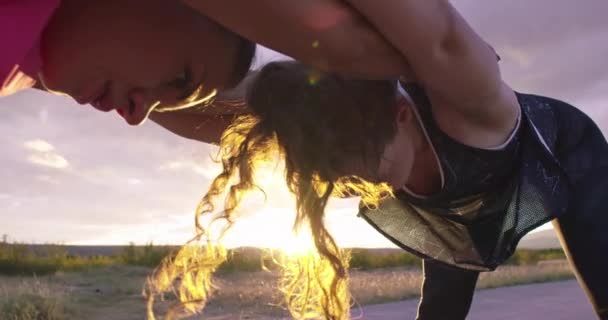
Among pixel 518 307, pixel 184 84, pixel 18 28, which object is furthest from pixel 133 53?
pixel 518 307

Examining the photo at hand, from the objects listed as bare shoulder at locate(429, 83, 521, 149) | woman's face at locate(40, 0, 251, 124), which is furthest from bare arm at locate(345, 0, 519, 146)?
woman's face at locate(40, 0, 251, 124)

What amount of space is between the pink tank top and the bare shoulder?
0.92 metres

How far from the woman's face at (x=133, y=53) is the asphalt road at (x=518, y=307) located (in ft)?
8.98

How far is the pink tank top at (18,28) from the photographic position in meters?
1.36

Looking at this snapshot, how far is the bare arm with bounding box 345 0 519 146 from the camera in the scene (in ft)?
4.53

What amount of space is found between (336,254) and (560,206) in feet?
2.40

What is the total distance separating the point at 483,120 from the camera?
76.1 inches

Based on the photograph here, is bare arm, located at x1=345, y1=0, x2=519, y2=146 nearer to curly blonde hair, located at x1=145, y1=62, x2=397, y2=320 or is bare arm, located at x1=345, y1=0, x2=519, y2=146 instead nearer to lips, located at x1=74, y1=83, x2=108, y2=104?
curly blonde hair, located at x1=145, y1=62, x2=397, y2=320

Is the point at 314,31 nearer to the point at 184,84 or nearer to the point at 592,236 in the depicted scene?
the point at 184,84

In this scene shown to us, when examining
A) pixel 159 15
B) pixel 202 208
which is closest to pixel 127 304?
pixel 202 208

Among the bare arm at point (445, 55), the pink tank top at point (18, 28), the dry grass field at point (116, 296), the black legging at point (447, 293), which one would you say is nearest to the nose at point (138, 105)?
the pink tank top at point (18, 28)

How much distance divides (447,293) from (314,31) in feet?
5.07

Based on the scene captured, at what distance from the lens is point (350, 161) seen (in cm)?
193

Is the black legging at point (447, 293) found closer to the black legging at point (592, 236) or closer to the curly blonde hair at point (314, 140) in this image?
the black legging at point (592, 236)
